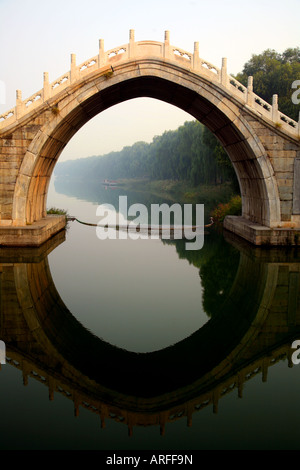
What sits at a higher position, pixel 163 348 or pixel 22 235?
pixel 22 235

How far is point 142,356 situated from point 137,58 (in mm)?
12018

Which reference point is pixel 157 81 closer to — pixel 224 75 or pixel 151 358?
pixel 224 75

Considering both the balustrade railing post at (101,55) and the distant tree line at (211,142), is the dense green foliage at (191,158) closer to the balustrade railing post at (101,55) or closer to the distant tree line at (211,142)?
the distant tree line at (211,142)

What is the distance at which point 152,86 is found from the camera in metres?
18.4

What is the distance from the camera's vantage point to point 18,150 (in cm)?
1603

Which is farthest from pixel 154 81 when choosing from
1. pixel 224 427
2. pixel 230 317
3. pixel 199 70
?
pixel 224 427

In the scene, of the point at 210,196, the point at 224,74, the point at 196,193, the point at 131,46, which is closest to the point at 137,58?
the point at 131,46

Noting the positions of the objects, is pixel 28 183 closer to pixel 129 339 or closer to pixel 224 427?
pixel 129 339

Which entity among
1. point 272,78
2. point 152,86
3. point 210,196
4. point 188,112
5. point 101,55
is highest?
point 272,78

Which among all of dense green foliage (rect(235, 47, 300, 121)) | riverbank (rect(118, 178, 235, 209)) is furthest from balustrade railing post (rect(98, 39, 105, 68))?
riverbank (rect(118, 178, 235, 209))

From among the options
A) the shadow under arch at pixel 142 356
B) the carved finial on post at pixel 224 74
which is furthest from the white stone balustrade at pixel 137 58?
the shadow under arch at pixel 142 356

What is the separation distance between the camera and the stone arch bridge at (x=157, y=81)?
16.0 metres

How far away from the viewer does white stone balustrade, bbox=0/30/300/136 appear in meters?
16.0
